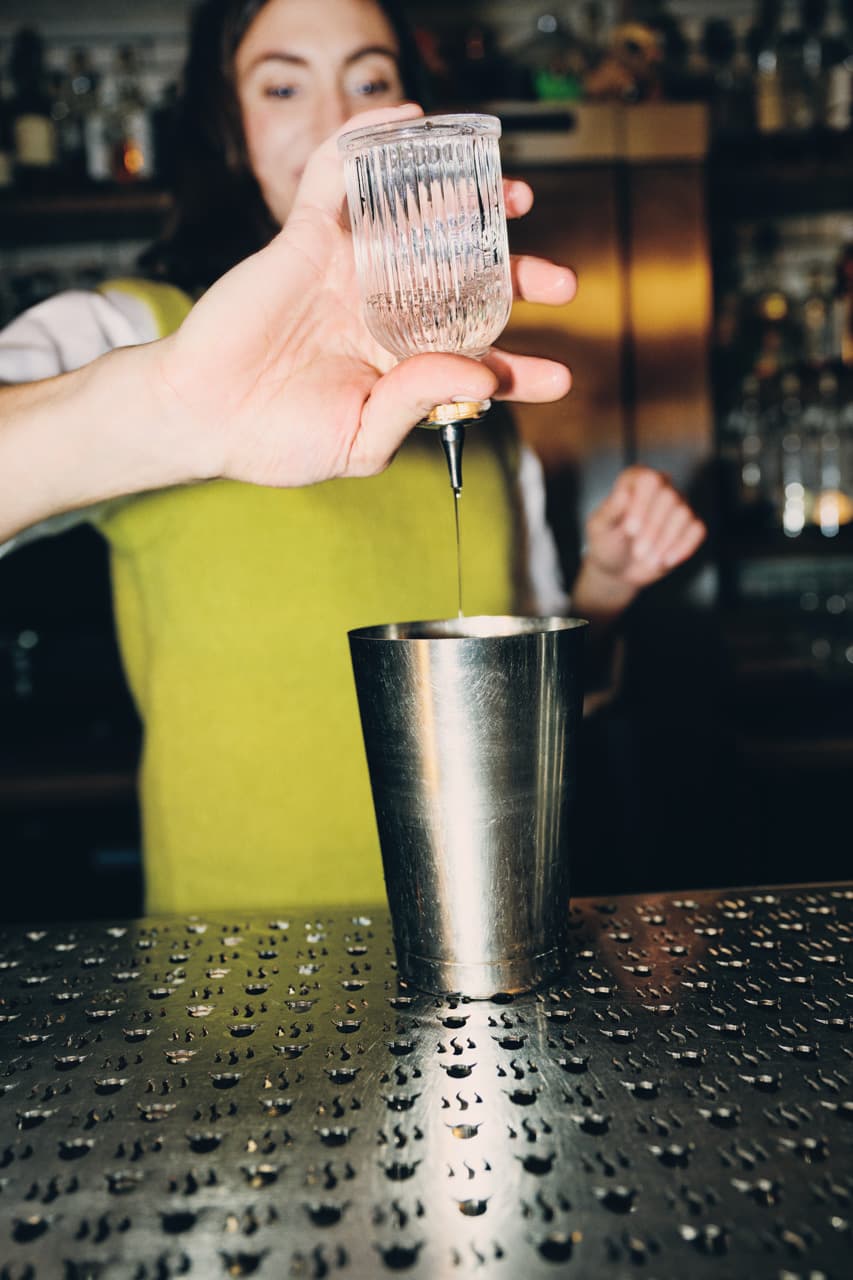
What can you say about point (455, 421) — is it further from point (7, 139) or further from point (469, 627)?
point (7, 139)

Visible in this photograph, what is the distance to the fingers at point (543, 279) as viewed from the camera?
2.85 feet

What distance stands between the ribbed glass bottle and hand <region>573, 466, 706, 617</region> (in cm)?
46

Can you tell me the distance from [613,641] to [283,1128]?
3.06 ft

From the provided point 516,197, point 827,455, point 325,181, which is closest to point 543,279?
point 516,197

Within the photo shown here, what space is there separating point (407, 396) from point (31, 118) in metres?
1.84

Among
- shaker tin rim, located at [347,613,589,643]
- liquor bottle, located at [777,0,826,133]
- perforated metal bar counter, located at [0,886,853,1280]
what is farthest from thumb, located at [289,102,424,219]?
liquor bottle, located at [777,0,826,133]

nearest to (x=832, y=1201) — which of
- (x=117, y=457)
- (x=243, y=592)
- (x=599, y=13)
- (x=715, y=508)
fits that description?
(x=117, y=457)

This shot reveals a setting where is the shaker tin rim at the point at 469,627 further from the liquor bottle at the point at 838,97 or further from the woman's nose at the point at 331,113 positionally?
the liquor bottle at the point at 838,97

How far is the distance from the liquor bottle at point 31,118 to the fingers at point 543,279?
1.61 m

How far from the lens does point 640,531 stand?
114cm

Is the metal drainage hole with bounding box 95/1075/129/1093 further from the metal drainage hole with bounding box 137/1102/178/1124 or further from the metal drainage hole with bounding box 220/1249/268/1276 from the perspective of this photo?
the metal drainage hole with bounding box 220/1249/268/1276

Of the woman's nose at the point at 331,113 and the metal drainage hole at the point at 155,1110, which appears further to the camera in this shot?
the woman's nose at the point at 331,113

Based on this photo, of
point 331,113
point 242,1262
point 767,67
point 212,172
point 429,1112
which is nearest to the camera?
point 242,1262

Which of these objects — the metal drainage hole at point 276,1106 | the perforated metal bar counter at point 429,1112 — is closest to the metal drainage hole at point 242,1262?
the perforated metal bar counter at point 429,1112
